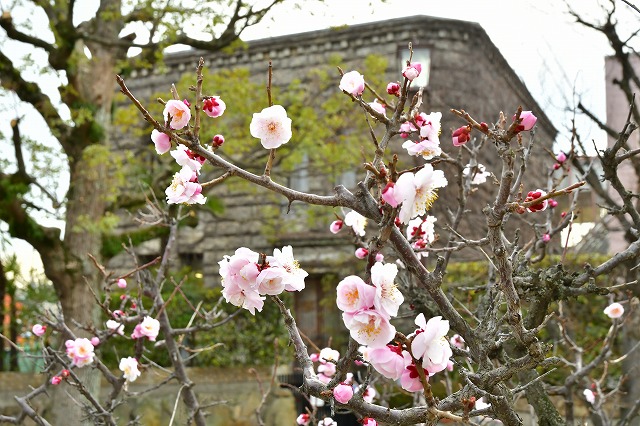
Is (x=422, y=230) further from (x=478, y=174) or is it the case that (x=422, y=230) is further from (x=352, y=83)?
(x=352, y=83)

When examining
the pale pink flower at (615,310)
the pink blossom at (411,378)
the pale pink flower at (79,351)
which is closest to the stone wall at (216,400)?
the pale pink flower at (79,351)

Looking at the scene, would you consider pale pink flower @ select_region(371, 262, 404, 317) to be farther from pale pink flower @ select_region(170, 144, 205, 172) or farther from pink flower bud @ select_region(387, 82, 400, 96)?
pink flower bud @ select_region(387, 82, 400, 96)

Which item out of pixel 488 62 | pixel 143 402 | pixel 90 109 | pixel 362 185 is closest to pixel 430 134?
pixel 362 185

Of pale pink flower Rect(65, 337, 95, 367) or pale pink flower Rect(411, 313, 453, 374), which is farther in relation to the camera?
pale pink flower Rect(65, 337, 95, 367)

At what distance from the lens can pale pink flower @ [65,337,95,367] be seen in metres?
3.94

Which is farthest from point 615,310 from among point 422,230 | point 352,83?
point 352,83

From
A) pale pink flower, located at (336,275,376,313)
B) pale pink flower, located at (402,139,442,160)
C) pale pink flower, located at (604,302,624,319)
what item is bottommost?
pale pink flower, located at (604,302,624,319)

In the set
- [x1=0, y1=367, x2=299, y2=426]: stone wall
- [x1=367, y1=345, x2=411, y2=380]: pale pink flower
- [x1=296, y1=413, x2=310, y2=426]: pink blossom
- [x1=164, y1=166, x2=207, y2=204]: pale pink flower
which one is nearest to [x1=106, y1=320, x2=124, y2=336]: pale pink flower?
[x1=296, y1=413, x2=310, y2=426]: pink blossom

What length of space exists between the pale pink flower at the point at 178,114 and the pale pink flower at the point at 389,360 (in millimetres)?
899

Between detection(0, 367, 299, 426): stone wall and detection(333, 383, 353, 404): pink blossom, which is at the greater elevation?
detection(333, 383, 353, 404): pink blossom

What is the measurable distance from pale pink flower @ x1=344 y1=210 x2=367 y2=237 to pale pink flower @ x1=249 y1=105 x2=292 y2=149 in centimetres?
100

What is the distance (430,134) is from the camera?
2.35 m

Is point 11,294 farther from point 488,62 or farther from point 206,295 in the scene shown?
point 488,62

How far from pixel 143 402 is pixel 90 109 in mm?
3606
